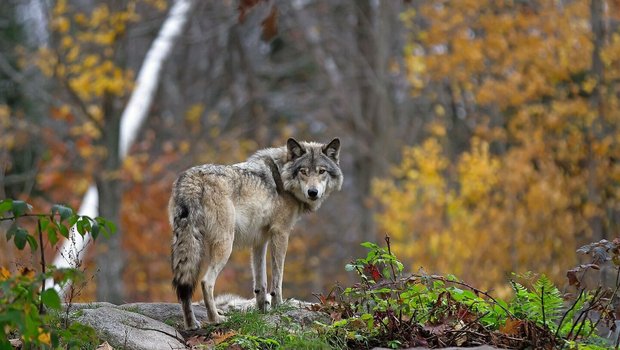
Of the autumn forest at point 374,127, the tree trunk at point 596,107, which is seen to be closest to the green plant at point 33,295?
the autumn forest at point 374,127

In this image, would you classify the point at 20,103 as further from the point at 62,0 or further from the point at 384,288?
the point at 384,288

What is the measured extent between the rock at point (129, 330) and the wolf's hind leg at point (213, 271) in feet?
1.49

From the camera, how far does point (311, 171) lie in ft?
29.6

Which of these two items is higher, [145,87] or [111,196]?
[145,87]

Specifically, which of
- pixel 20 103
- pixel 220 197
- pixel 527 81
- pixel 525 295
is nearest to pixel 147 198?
pixel 20 103

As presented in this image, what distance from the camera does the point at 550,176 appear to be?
57.1 feet

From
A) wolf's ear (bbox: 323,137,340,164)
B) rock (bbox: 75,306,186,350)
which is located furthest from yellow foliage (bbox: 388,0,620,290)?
rock (bbox: 75,306,186,350)

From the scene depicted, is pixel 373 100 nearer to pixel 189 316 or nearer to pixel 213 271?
pixel 213 271

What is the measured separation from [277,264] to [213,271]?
94 centimetres

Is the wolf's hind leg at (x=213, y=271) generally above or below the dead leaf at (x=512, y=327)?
above

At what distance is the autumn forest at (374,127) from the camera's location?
17203 millimetres

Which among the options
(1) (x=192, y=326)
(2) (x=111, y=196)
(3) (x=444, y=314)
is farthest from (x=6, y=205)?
(2) (x=111, y=196)

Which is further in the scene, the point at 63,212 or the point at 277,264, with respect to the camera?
the point at 277,264

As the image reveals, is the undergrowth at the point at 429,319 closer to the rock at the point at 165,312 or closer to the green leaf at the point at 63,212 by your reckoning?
the rock at the point at 165,312
